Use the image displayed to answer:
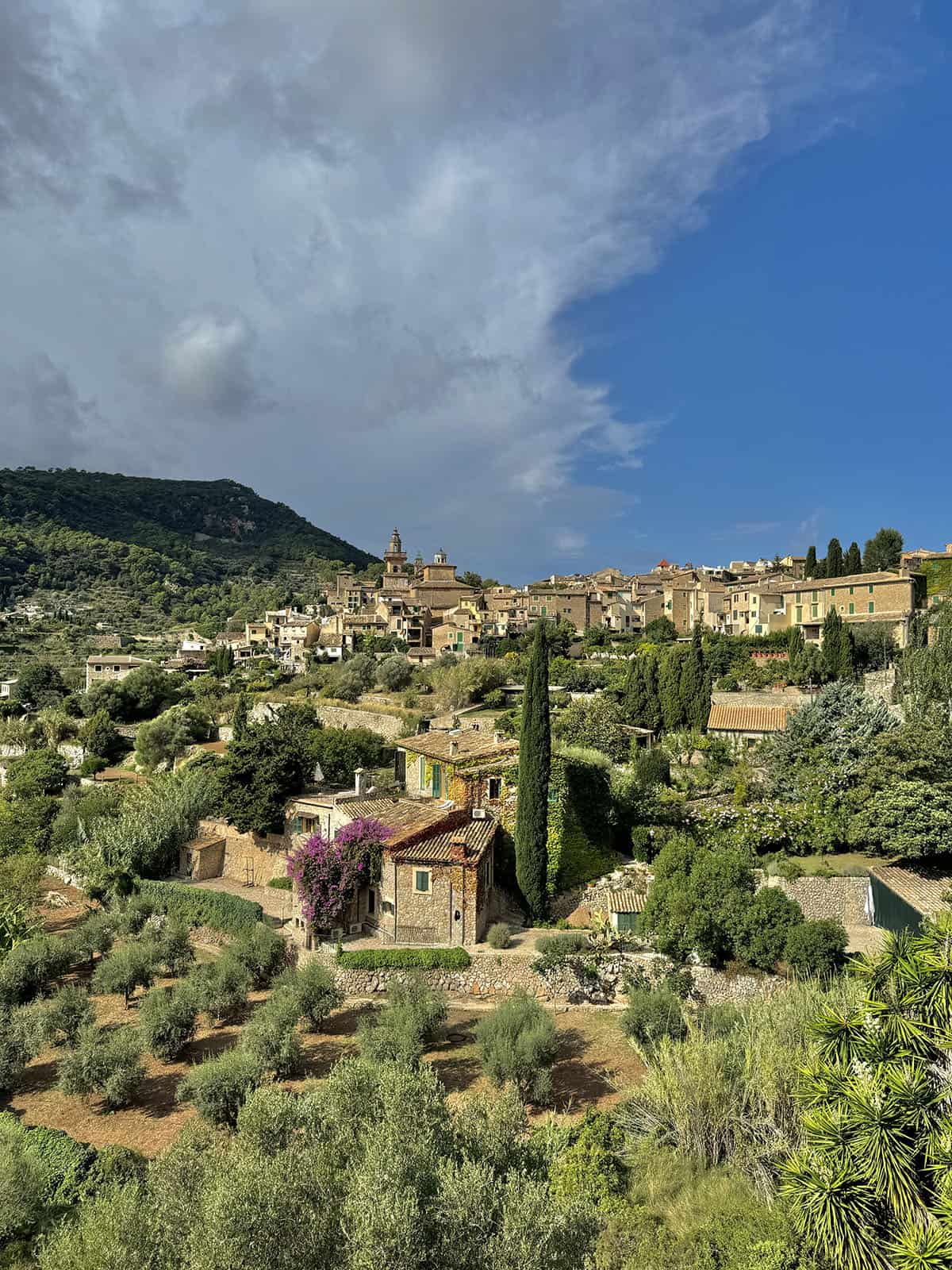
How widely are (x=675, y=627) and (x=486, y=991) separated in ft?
171

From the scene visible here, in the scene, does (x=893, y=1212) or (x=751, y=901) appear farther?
(x=751, y=901)

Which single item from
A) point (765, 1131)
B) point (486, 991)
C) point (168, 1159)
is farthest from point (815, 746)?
point (168, 1159)

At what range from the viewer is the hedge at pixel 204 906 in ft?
75.4

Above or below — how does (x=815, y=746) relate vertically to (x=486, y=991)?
above

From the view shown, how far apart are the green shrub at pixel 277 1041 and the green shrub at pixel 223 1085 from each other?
51 centimetres

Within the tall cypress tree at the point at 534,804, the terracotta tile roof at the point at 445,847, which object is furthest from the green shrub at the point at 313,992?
the tall cypress tree at the point at 534,804

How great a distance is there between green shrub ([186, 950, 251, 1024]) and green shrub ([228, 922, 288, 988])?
465mm

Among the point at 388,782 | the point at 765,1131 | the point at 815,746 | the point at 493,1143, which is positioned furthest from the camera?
the point at 388,782

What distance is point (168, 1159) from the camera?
351 inches

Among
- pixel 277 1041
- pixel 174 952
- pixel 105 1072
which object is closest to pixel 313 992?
pixel 277 1041

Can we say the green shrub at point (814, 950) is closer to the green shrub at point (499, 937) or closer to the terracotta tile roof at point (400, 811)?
the green shrub at point (499, 937)

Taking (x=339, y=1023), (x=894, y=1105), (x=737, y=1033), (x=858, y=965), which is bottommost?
(x=339, y=1023)

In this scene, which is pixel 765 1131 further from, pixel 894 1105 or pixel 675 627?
pixel 675 627

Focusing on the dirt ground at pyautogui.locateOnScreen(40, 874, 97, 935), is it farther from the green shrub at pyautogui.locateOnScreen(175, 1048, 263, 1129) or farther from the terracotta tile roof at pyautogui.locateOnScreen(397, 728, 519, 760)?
the green shrub at pyautogui.locateOnScreen(175, 1048, 263, 1129)
